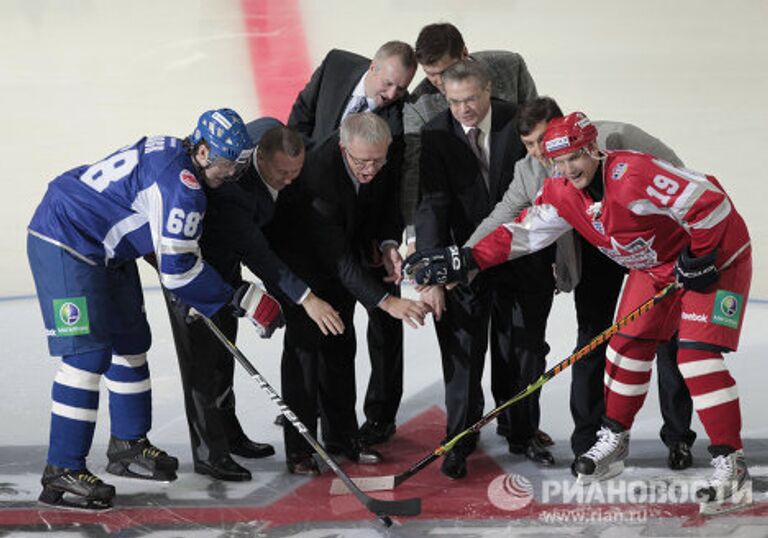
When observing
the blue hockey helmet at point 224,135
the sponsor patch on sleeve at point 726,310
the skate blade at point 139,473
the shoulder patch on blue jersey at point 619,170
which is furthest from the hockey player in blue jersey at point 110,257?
the sponsor patch on sleeve at point 726,310

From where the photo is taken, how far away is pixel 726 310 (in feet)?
13.3

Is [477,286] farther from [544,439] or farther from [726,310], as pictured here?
[726,310]

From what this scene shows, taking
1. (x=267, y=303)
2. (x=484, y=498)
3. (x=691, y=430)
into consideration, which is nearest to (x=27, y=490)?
(x=267, y=303)

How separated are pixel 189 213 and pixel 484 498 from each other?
1299mm

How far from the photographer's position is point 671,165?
404cm

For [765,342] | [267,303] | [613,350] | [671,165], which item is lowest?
[765,342]

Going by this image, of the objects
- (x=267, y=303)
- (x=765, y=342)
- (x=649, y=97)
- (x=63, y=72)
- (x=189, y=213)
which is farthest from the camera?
(x=63, y=72)

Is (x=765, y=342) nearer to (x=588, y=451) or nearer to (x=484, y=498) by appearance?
(x=588, y=451)

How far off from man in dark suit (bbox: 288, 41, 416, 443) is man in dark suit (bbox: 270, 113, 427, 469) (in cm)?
10

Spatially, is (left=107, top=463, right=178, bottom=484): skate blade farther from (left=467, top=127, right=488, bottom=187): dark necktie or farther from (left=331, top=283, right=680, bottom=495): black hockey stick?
(left=467, top=127, right=488, bottom=187): dark necktie

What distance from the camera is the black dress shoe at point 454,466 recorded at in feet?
14.5

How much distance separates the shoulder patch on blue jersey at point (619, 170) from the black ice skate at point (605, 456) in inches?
35.0

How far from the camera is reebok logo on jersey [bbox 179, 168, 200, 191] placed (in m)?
3.93

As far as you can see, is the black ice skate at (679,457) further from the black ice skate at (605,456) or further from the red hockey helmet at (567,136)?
the red hockey helmet at (567,136)
